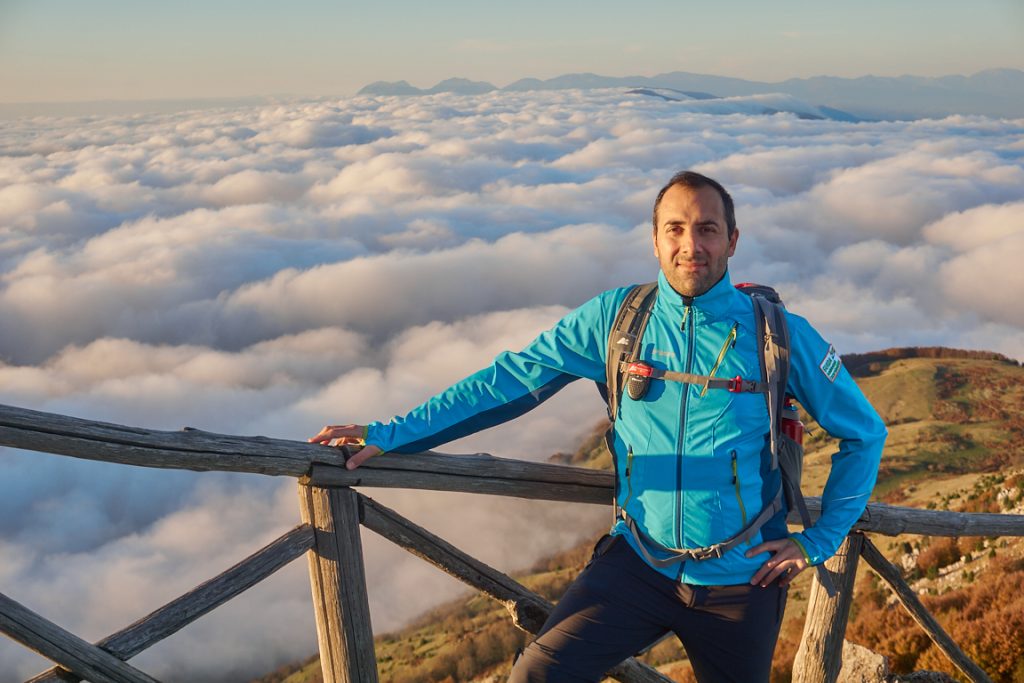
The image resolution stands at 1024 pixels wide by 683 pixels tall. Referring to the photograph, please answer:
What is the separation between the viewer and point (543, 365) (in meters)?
3.34

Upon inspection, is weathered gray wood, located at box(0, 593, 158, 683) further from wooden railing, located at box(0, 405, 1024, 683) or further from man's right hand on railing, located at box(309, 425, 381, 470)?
man's right hand on railing, located at box(309, 425, 381, 470)

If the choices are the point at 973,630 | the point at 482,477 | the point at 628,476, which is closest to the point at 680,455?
the point at 628,476

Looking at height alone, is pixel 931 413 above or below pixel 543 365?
below

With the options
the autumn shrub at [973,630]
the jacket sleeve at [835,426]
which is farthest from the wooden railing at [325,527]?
the autumn shrub at [973,630]

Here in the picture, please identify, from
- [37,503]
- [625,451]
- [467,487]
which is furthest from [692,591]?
[37,503]

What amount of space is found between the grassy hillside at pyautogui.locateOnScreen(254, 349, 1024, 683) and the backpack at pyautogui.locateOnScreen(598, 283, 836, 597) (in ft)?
8.24

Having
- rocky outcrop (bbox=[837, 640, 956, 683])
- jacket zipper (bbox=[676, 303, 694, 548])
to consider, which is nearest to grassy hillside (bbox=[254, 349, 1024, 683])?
rocky outcrop (bbox=[837, 640, 956, 683])

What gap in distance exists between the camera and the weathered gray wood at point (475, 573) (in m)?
3.46

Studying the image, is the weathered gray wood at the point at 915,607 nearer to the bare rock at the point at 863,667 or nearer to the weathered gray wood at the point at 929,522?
the weathered gray wood at the point at 929,522

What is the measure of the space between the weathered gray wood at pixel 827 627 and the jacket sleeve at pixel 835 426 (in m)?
1.25

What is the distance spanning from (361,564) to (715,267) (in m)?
1.76

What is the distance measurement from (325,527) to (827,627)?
9.00 feet

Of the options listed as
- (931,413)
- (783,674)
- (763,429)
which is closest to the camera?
(763,429)

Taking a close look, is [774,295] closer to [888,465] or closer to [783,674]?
[783,674]
